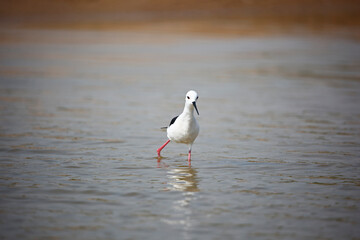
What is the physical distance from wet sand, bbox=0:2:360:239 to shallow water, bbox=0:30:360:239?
0.03 meters

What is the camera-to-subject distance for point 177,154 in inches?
451

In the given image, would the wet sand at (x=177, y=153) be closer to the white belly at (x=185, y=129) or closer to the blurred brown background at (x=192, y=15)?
the white belly at (x=185, y=129)

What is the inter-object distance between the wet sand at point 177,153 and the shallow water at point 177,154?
0.10 ft

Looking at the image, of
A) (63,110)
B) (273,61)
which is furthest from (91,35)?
(63,110)

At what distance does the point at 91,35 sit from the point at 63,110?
29027 millimetres

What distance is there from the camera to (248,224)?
7.24m

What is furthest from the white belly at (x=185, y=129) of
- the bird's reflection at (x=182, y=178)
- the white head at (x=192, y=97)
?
the bird's reflection at (x=182, y=178)

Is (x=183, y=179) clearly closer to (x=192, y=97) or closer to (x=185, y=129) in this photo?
(x=185, y=129)

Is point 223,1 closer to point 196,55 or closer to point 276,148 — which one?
point 196,55

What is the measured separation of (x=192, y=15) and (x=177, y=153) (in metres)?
57.1

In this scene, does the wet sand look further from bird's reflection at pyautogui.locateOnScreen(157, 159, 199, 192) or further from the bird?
the bird

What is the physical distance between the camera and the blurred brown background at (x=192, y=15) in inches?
2105

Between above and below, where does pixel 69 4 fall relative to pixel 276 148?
above

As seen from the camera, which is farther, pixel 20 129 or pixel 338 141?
pixel 20 129
